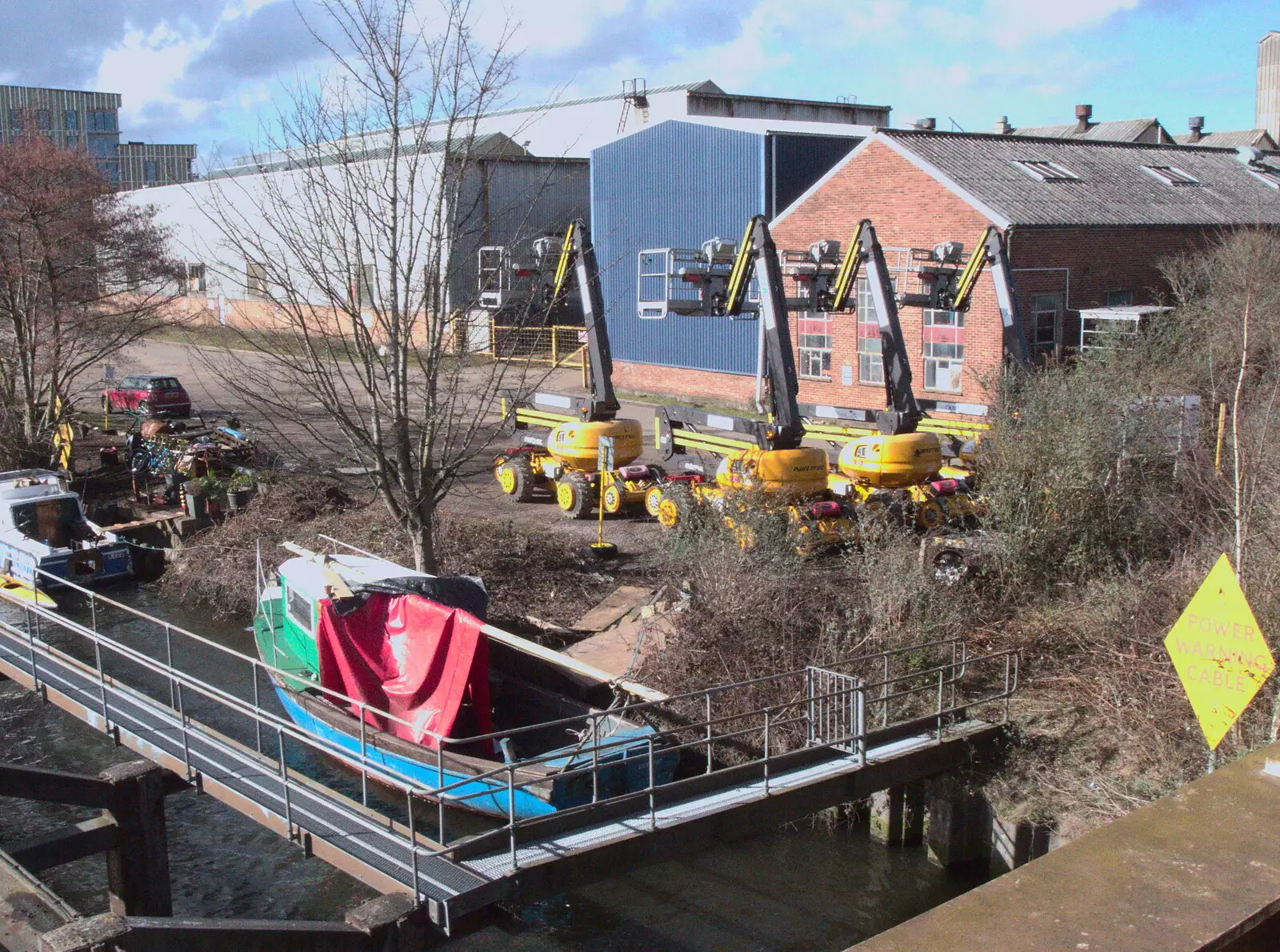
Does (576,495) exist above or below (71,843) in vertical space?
above

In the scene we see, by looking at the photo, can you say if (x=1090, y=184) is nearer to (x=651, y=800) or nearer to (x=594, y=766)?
(x=594, y=766)

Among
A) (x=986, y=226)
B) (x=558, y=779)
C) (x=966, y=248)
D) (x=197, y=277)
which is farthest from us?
(x=966, y=248)

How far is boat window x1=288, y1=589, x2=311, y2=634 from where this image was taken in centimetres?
1410

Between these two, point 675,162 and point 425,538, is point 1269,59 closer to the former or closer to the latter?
point 675,162

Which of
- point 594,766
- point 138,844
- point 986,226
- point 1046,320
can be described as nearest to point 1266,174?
point 1046,320

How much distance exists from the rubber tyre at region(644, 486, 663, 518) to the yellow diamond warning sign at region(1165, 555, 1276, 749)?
483 inches

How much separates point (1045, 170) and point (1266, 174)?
11.4m

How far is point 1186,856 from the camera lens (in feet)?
14.2

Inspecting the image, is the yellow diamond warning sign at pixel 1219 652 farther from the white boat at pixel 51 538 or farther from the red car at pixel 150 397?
the red car at pixel 150 397

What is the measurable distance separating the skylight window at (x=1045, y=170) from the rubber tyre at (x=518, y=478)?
50.7 ft

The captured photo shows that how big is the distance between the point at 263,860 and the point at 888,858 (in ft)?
20.3

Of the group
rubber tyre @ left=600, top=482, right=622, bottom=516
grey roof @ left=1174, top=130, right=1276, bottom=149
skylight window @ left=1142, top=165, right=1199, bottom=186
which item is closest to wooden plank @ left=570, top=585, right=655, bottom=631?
rubber tyre @ left=600, top=482, right=622, bottom=516

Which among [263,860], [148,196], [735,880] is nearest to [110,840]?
[263,860]

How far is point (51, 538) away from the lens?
2117cm
